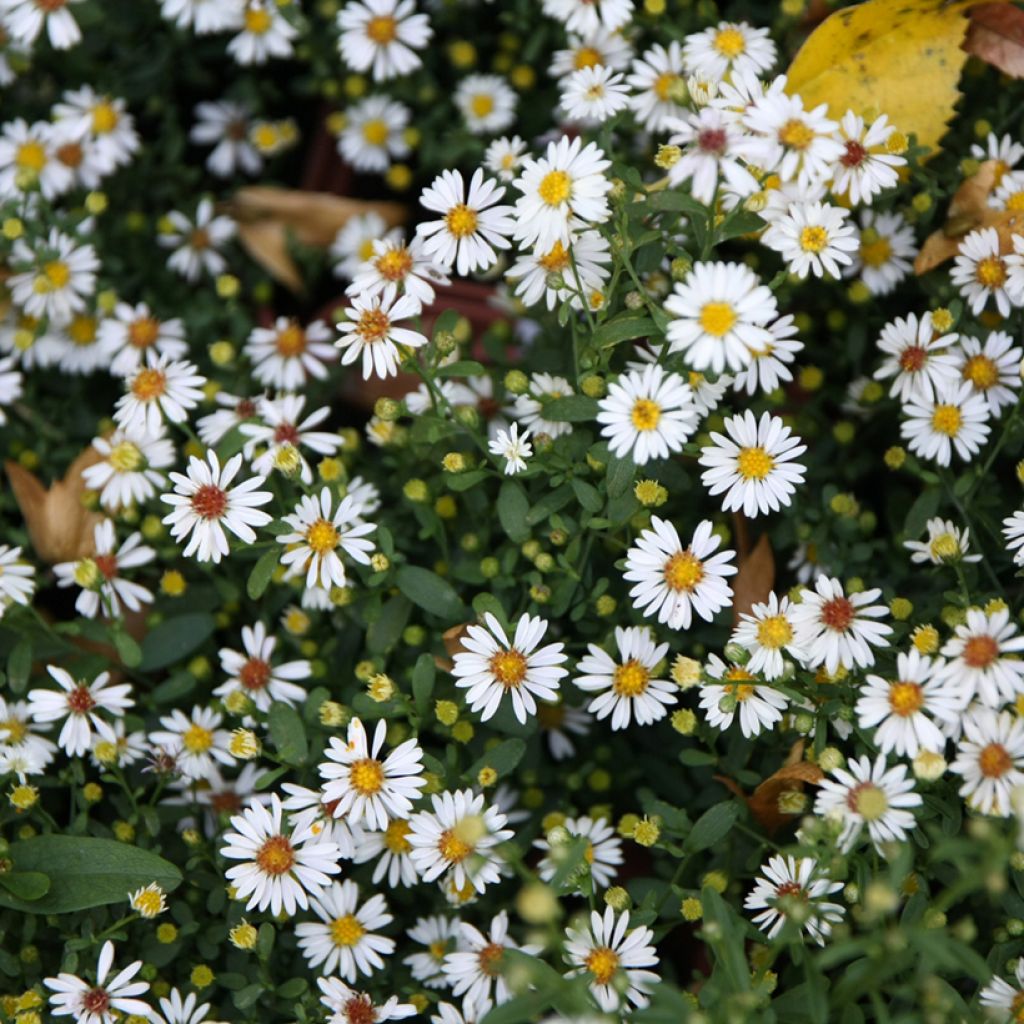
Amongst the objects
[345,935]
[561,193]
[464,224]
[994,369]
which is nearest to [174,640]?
[345,935]

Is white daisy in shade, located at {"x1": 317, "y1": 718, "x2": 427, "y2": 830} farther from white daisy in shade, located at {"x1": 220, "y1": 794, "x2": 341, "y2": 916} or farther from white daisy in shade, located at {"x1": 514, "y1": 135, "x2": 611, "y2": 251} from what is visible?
white daisy in shade, located at {"x1": 514, "y1": 135, "x2": 611, "y2": 251}

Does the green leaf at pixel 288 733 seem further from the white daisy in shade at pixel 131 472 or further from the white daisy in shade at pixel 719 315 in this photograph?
the white daisy in shade at pixel 719 315

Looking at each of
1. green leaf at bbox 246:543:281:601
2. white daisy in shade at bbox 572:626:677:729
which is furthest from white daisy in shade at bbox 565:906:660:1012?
green leaf at bbox 246:543:281:601

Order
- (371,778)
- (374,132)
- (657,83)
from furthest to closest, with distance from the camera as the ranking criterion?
1. (374,132)
2. (657,83)
3. (371,778)

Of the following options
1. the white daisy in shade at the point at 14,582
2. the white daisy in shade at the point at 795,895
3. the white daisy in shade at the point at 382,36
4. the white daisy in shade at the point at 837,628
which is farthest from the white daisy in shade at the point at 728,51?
the white daisy in shade at the point at 14,582

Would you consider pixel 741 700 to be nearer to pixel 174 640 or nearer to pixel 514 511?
pixel 514 511

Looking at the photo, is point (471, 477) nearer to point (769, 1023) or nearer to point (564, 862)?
point (564, 862)
